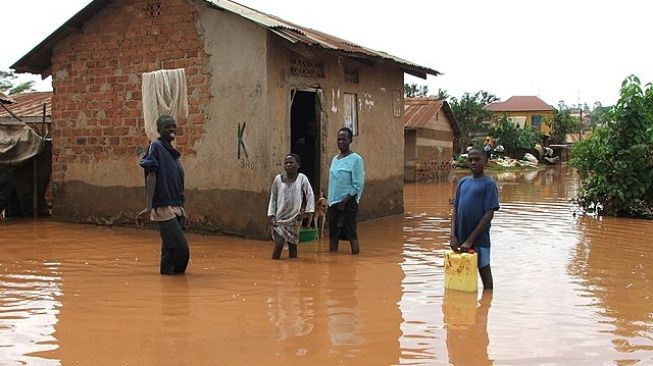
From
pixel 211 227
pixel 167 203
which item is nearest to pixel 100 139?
pixel 211 227

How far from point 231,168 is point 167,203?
3338 millimetres

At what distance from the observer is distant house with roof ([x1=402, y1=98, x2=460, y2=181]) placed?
25.0 metres

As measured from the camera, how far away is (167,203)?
23.0 feet

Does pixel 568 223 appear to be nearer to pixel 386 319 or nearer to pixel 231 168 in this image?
pixel 231 168

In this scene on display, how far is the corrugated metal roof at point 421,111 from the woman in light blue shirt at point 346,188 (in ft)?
51.0

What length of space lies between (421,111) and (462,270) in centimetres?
1972

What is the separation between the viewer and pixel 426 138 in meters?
25.8

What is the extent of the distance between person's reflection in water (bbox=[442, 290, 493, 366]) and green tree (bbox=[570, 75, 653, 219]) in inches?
321

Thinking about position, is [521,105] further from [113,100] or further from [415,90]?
[113,100]

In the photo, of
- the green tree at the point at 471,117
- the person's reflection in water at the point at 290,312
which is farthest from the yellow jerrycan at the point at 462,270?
the green tree at the point at 471,117

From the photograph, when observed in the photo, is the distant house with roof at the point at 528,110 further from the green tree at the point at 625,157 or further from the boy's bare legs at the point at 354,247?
the boy's bare legs at the point at 354,247

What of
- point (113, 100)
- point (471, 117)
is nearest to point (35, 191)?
point (113, 100)

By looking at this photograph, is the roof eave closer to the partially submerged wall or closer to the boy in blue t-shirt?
the partially submerged wall

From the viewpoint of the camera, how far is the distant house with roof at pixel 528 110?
52.3 meters
